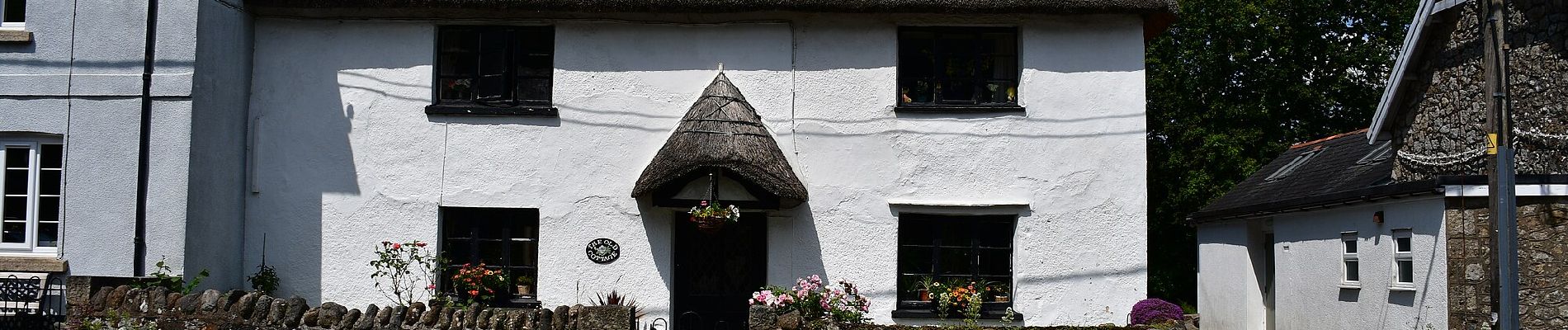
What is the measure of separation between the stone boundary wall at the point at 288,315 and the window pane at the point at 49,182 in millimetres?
1463

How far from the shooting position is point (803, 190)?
39.8 feet

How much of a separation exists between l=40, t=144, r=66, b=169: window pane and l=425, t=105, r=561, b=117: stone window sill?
339 cm

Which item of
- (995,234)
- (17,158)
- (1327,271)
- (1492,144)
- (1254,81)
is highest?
(1254,81)

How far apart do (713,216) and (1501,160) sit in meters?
6.96

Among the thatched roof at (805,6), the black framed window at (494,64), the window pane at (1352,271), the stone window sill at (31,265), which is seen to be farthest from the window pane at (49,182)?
the window pane at (1352,271)

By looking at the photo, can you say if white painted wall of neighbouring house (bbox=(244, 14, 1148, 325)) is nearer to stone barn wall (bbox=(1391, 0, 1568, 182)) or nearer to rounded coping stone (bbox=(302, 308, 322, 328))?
rounded coping stone (bbox=(302, 308, 322, 328))

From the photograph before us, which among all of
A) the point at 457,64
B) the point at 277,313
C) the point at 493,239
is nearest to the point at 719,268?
the point at 493,239

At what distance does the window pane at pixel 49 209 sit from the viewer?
1191 cm

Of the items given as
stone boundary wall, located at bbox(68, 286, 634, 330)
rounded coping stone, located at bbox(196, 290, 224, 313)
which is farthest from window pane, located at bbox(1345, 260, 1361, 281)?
rounded coping stone, located at bbox(196, 290, 224, 313)

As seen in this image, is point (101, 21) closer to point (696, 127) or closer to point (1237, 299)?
point (696, 127)

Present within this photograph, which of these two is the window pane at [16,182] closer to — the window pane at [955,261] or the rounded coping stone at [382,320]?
the rounded coping stone at [382,320]

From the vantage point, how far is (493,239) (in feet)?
42.1

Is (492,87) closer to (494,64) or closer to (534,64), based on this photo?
(494,64)

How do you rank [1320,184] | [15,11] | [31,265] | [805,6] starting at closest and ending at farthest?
[31,265] → [15,11] → [805,6] → [1320,184]
